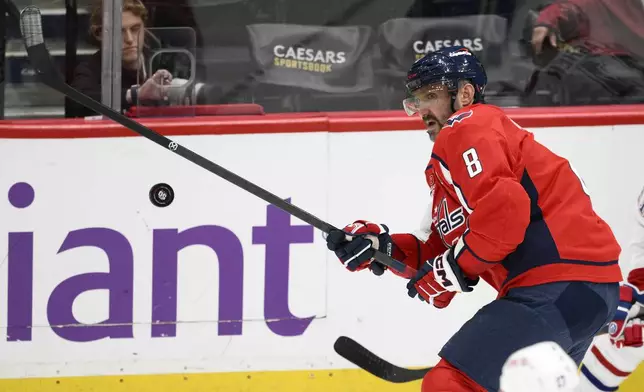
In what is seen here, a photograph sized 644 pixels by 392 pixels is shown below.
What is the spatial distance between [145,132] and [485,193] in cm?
100

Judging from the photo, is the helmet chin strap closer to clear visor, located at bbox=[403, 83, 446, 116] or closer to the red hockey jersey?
clear visor, located at bbox=[403, 83, 446, 116]

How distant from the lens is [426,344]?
11.5 feet

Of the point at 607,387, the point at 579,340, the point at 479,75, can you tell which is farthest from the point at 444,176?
the point at 607,387

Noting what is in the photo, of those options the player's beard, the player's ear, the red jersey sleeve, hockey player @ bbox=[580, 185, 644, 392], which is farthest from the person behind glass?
hockey player @ bbox=[580, 185, 644, 392]

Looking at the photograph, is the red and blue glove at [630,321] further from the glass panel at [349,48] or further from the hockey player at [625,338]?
the glass panel at [349,48]

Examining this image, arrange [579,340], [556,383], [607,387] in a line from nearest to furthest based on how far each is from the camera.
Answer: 1. [556,383]
2. [579,340]
3. [607,387]

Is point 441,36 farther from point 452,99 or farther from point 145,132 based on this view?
point 145,132

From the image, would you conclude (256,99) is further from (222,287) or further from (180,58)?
(222,287)

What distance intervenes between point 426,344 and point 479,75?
1099mm

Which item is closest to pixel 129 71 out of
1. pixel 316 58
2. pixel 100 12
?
pixel 100 12

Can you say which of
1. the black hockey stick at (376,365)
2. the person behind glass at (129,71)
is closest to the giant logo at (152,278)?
the black hockey stick at (376,365)

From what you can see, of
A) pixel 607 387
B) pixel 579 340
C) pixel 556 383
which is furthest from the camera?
pixel 607 387

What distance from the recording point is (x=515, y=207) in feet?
7.80

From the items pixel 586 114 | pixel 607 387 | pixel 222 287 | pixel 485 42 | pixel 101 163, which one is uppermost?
pixel 485 42
